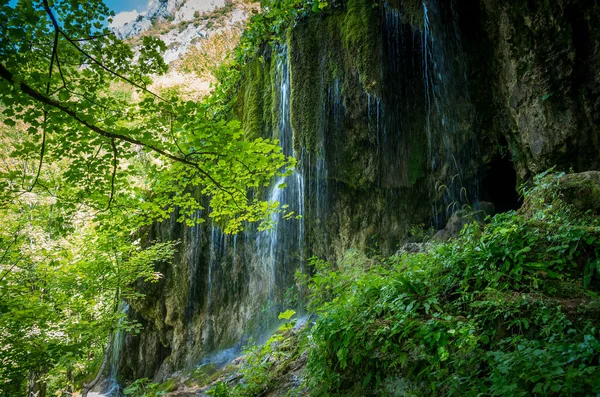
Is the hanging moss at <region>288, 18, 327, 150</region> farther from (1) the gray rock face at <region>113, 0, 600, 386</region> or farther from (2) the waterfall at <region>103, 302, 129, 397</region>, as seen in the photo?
(2) the waterfall at <region>103, 302, 129, 397</region>

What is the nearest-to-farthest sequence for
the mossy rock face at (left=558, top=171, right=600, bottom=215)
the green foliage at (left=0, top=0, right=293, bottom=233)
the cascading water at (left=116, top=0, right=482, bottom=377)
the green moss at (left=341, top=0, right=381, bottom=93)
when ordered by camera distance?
the green foliage at (left=0, top=0, right=293, bottom=233) → the mossy rock face at (left=558, top=171, right=600, bottom=215) → the green moss at (left=341, top=0, right=381, bottom=93) → the cascading water at (left=116, top=0, right=482, bottom=377)

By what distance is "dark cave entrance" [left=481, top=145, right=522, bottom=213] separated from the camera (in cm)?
865

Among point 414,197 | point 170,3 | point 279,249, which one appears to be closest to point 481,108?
point 414,197

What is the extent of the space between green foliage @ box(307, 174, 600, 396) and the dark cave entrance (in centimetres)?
490

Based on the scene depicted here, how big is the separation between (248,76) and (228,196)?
23.1 feet

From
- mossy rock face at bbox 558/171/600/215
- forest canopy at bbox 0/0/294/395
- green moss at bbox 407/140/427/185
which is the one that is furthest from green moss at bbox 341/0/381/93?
mossy rock face at bbox 558/171/600/215

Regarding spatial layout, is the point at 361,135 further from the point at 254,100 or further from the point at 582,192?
the point at 582,192

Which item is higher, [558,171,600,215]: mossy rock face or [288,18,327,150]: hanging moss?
[288,18,327,150]: hanging moss

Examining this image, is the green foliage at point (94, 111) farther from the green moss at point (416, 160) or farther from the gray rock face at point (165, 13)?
the gray rock face at point (165, 13)

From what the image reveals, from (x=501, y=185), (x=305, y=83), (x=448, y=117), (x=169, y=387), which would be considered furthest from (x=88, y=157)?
(x=501, y=185)

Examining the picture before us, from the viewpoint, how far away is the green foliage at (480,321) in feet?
7.47

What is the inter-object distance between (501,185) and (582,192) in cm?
537

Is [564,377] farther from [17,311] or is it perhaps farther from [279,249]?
[279,249]

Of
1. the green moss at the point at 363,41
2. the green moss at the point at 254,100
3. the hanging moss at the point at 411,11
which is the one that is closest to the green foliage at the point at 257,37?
the green moss at the point at 254,100
